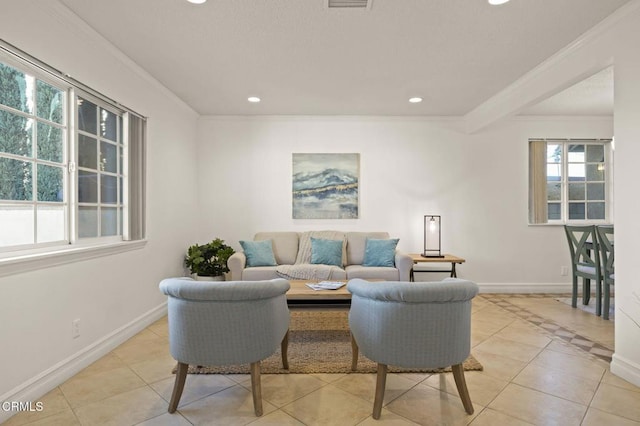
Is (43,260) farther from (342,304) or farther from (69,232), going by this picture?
(342,304)

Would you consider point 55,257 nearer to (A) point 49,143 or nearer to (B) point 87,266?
(B) point 87,266

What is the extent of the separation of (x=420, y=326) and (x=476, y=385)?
2.90ft

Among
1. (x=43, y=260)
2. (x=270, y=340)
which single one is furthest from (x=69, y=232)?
(x=270, y=340)

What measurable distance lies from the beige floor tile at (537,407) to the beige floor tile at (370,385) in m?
0.54

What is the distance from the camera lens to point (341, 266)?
438cm

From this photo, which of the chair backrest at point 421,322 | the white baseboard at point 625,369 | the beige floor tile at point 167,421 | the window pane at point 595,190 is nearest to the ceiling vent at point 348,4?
the chair backrest at point 421,322

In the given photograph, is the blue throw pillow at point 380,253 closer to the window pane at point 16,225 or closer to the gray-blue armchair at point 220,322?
the gray-blue armchair at point 220,322

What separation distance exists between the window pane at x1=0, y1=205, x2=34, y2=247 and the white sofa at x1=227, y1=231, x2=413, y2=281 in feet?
6.78

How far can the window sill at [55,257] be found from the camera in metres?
1.96

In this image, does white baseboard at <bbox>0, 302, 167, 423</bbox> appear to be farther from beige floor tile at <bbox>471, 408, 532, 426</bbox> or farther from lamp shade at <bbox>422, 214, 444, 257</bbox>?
lamp shade at <bbox>422, 214, 444, 257</bbox>

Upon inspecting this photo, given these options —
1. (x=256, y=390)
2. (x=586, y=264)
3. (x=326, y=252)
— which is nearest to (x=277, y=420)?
(x=256, y=390)

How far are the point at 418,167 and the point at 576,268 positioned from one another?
234 centimetres

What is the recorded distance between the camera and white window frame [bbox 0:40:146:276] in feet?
6.75

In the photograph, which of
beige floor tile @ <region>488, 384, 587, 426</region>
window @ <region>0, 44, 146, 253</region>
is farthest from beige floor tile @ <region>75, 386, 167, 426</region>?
beige floor tile @ <region>488, 384, 587, 426</region>
